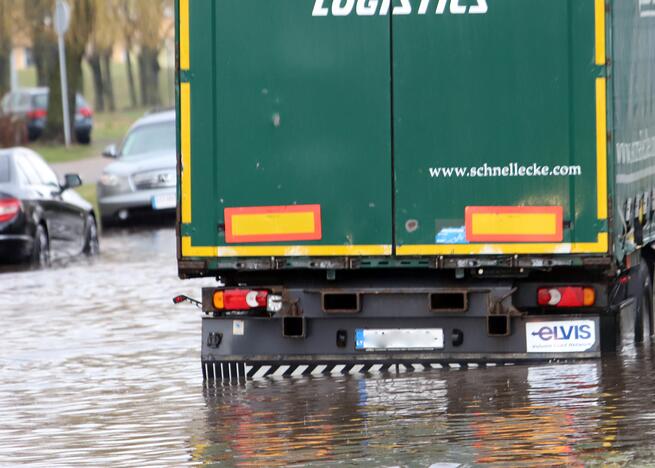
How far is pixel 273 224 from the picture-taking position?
488 inches

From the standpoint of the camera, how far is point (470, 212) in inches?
480

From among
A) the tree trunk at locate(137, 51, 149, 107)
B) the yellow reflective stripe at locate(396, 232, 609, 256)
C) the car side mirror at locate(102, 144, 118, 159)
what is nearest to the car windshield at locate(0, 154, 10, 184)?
the car side mirror at locate(102, 144, 118, 159)

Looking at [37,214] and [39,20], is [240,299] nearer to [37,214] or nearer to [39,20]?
[37,214]

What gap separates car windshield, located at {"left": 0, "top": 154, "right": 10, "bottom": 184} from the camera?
958 inches

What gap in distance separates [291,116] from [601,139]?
1840mm

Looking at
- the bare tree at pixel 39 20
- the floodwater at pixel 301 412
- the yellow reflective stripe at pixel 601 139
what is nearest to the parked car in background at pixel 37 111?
the bare tree at pixel 39 20

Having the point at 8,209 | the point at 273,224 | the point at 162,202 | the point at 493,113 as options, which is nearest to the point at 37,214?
the point at 8,209

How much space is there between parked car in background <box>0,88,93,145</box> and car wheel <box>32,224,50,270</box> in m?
33.1

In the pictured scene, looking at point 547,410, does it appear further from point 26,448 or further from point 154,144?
point 154,144

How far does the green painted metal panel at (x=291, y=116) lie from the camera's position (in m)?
12.3

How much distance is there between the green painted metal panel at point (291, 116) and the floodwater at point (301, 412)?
41.6 inches

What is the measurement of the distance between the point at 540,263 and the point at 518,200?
40cm

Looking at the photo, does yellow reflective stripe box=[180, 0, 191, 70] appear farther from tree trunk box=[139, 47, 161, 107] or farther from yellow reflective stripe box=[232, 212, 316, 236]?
tree trunk box=[139, 47, 161, 107]

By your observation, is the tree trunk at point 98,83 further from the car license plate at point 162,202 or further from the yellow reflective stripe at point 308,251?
the yellow reflective stripe at point 308,251
